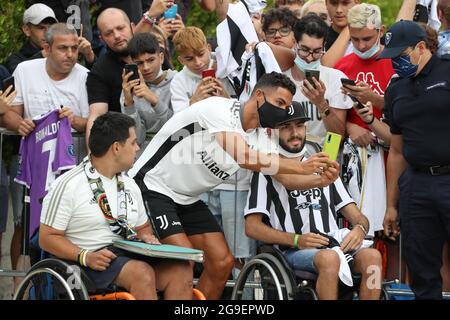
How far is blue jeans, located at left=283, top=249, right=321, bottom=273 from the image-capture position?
855 cm

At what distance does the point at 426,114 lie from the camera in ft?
29.0

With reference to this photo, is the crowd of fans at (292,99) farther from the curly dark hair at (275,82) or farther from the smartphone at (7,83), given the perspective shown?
the curly dark hair at (275,82)

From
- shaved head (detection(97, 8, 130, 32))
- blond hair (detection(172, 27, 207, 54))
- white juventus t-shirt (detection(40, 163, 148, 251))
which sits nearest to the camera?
white juventus t-shirt (detection(40, 163, 148, 251))

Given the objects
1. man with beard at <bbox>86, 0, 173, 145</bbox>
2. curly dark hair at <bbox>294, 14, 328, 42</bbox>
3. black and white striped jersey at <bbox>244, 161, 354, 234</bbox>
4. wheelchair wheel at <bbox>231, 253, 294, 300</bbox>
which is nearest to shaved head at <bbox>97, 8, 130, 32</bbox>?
man with beard at <bbox>86, 0, 173, 145</bbox>

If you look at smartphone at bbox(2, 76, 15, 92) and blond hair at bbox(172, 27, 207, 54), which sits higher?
blond hair at bbox(172, 27, 207, 54)

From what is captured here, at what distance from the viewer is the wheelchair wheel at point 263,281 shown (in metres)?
8.29

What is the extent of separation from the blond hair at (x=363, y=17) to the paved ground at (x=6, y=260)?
3.83 meters

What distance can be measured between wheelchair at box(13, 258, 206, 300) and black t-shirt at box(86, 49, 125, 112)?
238 centimetres

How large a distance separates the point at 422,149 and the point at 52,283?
117 inches

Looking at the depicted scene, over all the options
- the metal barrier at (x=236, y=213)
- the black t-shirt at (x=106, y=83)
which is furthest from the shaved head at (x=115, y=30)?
the metal barrier at (x=236, y=213)

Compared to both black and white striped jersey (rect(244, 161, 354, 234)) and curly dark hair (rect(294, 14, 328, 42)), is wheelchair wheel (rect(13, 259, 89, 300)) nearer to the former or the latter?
black and white striped jersey (rect(244, 161, 354, 234))

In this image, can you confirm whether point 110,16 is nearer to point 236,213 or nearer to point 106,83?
point 106,83

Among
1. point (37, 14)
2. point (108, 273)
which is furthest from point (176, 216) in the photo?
point (37, 14)
